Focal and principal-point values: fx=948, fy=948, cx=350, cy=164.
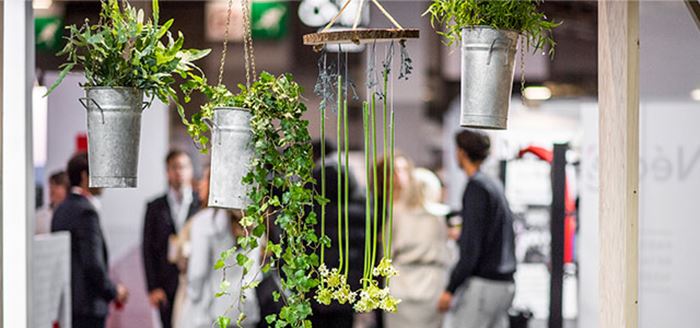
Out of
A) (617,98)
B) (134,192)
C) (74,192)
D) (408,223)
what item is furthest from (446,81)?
(617,98)

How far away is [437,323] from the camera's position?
191 inches

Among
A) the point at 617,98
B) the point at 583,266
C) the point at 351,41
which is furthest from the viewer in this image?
the point at 583,266

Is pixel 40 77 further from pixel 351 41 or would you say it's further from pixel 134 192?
pixel 351 41

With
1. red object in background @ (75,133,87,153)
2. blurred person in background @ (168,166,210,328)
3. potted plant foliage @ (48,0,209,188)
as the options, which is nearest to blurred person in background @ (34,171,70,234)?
red object in background @ (75,133,87,153)

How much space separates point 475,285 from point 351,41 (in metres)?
3.00

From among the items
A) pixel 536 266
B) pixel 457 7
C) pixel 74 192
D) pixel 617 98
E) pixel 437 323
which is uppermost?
pixel 457 7

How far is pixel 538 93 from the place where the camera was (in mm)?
4852

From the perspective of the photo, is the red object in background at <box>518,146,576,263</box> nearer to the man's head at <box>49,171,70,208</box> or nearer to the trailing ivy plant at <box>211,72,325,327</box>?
the man's head at <box>49,171,70,208</box>

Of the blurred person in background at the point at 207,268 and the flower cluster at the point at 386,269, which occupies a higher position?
Result: the flower cluster at the point at 386,269

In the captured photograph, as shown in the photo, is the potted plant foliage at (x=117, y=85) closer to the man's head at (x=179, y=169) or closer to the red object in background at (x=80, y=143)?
the man's head at (x=179, y=169)

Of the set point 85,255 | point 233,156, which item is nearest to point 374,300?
point 233,156

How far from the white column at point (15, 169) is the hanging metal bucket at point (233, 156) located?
3.82 feet

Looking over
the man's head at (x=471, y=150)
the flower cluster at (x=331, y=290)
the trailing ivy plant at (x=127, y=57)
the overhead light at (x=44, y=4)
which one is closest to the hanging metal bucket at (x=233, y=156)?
the trailing ivy plant at (x=127, y=57)

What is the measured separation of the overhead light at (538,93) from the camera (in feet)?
15.9
